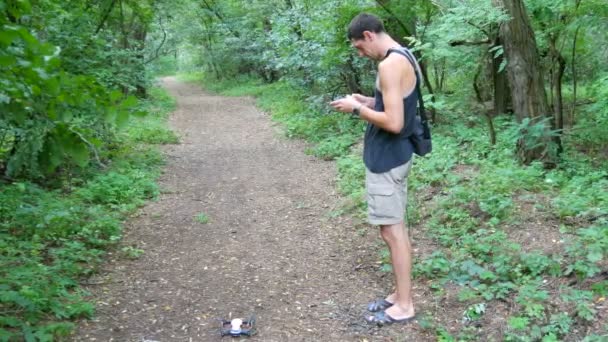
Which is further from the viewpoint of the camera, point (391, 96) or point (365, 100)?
point (365, 100)

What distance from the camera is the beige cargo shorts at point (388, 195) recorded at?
3.49m

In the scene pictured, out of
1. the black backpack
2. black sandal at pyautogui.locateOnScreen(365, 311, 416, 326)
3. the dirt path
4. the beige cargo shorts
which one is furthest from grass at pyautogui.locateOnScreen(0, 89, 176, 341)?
black sandal at pyautogui.locateOnScreen(365, 311, 416, 326)

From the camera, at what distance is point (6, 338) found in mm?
3035

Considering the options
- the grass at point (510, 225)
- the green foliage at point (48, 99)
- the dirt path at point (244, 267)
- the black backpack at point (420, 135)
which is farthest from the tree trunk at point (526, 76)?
the green foliage at point (48, 99)

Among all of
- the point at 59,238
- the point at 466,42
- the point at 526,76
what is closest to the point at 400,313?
the point at 59,238

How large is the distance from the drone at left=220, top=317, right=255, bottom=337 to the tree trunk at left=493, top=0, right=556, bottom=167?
172 inches

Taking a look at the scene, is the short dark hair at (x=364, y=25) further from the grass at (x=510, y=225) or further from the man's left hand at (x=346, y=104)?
the grass at (x=510, y=225)

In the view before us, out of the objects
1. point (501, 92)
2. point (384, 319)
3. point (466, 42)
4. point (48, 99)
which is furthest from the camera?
point (501, 92)

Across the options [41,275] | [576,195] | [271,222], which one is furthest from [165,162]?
[576,195]

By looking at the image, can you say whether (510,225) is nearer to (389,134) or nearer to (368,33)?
(389,134)

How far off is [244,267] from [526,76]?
14.0 ft

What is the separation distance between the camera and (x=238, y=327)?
11.8 feet

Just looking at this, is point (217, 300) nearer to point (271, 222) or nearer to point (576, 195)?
point (271, 222)

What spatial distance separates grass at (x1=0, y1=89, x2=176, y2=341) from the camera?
138 inches
